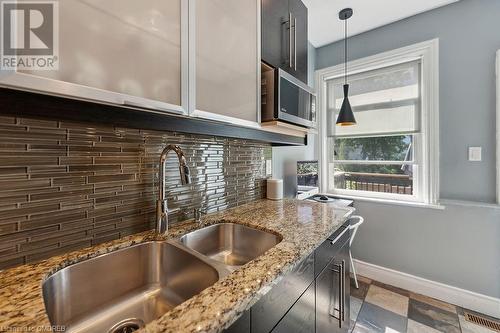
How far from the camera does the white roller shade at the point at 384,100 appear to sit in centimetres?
208

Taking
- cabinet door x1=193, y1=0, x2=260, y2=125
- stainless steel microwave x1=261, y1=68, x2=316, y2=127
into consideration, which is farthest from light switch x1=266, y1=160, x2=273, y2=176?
cabinet door x1=193, y1=0, x2=260, y2=125

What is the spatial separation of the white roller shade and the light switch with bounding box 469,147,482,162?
0.43 metres

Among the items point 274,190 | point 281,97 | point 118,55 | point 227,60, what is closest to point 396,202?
point 274,190

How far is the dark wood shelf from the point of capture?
52 centimetres

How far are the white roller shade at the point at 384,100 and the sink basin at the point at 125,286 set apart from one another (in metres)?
2.29

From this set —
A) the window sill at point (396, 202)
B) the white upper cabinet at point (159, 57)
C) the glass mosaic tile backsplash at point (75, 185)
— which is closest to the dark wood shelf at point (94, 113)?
the white upper cabinet at point (159, 57)

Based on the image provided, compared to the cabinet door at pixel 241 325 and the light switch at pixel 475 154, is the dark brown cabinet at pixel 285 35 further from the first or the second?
the light switch at pixel 475 154

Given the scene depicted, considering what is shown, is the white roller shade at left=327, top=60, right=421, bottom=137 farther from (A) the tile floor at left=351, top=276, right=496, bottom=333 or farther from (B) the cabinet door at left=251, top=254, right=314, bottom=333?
(B) the cabinet door at left=251, top=254, right=314, bottom=333

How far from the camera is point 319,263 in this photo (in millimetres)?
924

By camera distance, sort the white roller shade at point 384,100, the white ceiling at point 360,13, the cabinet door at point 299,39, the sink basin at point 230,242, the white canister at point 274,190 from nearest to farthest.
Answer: the sink basin at point 230,242
the cabinet door at point 299,39
the white canister at point 274,190
the white ceiling at point 360,13
the white roller shade at point 384,100

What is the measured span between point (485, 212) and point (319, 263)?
1.74 meters

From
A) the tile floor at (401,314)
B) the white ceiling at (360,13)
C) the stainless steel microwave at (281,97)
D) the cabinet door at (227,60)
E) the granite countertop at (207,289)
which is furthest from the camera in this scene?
the white ceiling at (360,13)

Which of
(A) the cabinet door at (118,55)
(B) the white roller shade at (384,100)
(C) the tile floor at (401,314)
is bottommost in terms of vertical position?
(C) the tile floor at (401,314)

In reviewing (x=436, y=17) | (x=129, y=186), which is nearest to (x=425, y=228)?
(x=436, y=17)
